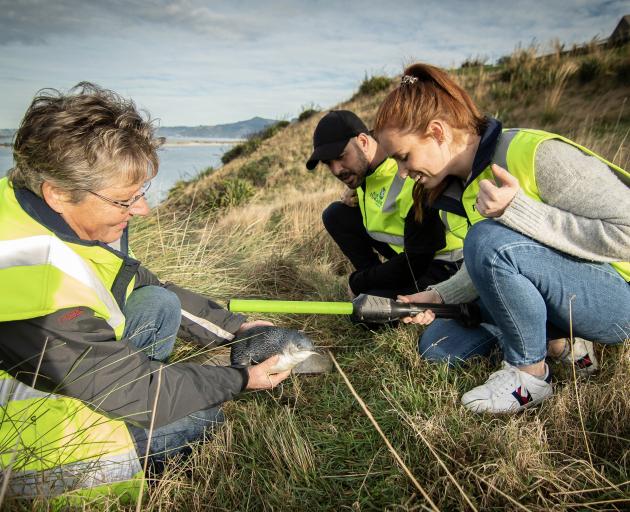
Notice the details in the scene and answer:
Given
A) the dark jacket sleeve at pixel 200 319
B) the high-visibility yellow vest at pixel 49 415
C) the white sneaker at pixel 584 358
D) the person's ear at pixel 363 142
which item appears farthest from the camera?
the person's ear at pixel 363 142

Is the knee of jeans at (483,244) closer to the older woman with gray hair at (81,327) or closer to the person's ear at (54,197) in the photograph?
the older woman with gray hair at (81,327)

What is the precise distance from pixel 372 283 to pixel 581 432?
1663 millimetres

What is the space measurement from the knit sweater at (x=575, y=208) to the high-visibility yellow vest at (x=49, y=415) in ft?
5.17

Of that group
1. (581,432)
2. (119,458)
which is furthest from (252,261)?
(581,432)

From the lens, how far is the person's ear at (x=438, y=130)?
1971 millimetres

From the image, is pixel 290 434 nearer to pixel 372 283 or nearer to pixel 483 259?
pixel 483 259

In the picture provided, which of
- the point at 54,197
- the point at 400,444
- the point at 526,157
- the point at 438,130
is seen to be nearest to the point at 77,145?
the point at 54,197

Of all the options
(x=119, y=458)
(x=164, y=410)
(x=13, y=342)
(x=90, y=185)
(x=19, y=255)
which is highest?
(x=90, y=185)

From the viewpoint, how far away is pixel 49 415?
4.68 ft

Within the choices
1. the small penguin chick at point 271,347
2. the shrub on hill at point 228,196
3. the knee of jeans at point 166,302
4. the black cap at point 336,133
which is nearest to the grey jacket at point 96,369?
the small penguin chick at point 271,347

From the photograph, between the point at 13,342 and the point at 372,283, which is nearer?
the point at 13,342

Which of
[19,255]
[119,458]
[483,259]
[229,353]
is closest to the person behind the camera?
[19,255]

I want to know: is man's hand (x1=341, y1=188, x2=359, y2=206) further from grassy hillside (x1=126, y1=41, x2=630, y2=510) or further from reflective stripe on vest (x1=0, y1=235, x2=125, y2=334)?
reflective stripe on vest (x1=0, y1=235, x2=125, y2=334)

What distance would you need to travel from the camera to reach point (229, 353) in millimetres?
2621
